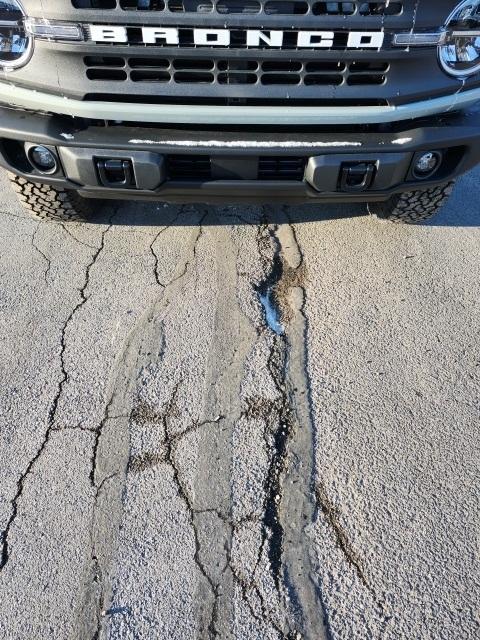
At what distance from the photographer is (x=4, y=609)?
1.89 m

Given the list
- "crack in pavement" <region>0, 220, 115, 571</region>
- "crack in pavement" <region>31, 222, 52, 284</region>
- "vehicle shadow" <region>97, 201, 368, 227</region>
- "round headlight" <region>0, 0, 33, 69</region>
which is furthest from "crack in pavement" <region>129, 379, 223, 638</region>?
"round headlight" <region>0, 0, 33, 69</region>

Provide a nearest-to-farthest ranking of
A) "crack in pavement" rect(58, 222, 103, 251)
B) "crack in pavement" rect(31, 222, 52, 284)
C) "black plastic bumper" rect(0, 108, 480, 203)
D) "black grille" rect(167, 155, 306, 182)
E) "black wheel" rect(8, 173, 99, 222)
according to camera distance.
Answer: "black plastic bumper" rect(0, 108, 480, 203) → "black grille" rect(167, 155, 306, 182) → "black wheel" rect(8, 173, 99, 222) → "crack in pavement" rect(31, 222, 52, 284) → "crack in pavement" rect(58, 222, 103, 251)

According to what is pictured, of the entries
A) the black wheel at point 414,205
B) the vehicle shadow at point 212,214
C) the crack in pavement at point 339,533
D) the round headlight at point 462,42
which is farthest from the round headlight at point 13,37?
the crack in pavement at point 339,533

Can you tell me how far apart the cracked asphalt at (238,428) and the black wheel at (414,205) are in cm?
14

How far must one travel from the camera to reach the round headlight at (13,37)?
213 cm

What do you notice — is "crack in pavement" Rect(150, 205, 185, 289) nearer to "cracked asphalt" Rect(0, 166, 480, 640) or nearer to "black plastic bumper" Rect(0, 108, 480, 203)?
"cracked asphalt" Rect(0, 166, 480, 640)

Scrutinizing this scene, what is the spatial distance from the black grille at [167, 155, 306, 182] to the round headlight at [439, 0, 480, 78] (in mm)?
811

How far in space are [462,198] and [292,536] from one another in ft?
9.89

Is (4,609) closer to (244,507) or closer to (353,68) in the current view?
(244,507)

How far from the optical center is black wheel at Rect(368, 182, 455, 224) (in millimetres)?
3172

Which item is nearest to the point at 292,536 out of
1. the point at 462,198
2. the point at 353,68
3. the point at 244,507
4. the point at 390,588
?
the point at 244,507

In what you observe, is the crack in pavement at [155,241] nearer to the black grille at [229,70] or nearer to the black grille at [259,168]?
the black grille at [259,168]

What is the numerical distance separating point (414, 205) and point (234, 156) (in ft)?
4.70

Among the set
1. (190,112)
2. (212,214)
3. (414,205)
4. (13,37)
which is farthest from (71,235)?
(414,205)
